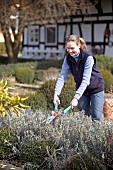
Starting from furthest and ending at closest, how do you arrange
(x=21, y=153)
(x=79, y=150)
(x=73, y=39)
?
(x=73, y=39), (x=21, y=153), (x=79, y=150)

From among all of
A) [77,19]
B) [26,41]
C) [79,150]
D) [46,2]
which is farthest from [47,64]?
[79,150]

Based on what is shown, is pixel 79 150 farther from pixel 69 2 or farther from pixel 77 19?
pixel 77 19

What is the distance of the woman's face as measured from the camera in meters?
5.80

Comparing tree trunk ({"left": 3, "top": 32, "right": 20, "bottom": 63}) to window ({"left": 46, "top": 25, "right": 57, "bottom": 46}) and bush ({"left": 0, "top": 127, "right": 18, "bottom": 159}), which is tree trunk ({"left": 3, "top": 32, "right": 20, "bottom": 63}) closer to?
window ({"left": 46, "top": 25, "right": 57, "bottom": 46})

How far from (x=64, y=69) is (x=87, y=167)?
2.04 meters

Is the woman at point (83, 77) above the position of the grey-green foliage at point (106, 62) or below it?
above

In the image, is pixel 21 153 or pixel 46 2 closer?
pixel 21 153

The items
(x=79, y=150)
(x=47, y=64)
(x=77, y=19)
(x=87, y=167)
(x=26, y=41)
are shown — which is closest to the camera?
(x=87, y=167)

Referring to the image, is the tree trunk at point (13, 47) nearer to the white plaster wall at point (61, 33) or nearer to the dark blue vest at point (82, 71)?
the white plaster wall at point (61, 33)

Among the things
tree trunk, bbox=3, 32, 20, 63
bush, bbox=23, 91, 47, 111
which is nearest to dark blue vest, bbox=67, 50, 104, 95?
bush, bbox=23, 91, 47, 111

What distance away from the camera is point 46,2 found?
826 inches

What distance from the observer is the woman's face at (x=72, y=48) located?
5.80 meters

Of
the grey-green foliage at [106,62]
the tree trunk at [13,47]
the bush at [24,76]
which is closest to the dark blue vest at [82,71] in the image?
the grey-green foliage at [106,62]

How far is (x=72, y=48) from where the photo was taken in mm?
5828
